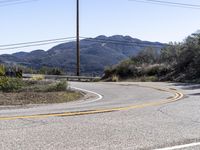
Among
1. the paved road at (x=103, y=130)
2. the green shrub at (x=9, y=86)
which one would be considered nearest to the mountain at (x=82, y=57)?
the green shrub at (x=9, y=86)

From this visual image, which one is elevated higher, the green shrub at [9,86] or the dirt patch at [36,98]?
the green shrub at [9,86]

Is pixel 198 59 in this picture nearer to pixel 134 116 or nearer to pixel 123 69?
pixel 123 69

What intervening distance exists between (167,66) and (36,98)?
20502 mm

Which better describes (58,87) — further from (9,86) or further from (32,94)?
(32,94)

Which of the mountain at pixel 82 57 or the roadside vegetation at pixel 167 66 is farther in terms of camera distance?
the mountain at pixel 82 57

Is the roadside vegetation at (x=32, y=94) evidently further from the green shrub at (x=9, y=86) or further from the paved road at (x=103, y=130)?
the paved road at (x=103, y=130)

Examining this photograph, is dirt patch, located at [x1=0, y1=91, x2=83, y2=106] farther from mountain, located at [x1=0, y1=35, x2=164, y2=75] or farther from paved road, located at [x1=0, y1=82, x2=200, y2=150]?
mountain, located at [x1=0, y1=35, x2=164, y2=75]

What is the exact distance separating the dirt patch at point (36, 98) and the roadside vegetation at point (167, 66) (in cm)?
1261

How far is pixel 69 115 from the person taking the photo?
12.4m

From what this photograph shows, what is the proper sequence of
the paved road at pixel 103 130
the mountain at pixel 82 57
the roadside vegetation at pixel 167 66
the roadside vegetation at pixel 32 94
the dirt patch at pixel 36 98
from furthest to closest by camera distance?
1. the mountain at pixel 82 57
2. the roadside vegetation at pixel 167 66
3. the roadside vegetation at pixel 32 94
4. the dirt patch at pixel 36 98
5. the paved road at pixel 103 130

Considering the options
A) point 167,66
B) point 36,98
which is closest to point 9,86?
point 36,98

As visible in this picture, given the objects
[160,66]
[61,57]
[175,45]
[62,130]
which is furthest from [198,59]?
[61,57]

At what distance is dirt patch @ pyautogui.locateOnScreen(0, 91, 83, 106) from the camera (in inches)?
734

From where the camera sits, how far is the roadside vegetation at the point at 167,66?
35250 millimetres
